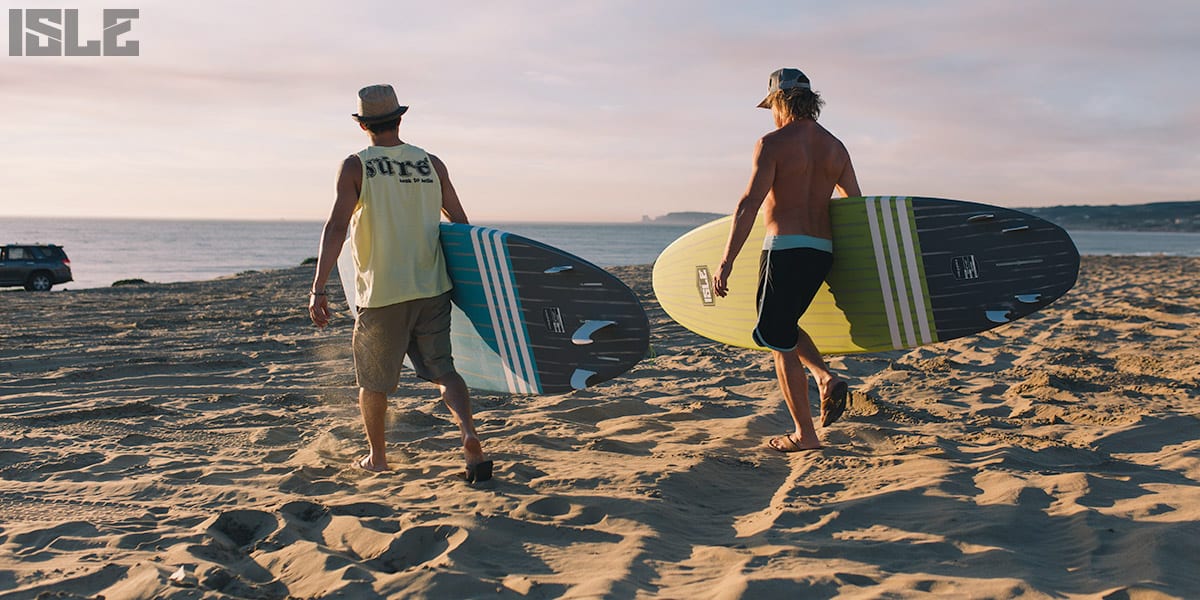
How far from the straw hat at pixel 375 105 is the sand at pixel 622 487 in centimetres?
144

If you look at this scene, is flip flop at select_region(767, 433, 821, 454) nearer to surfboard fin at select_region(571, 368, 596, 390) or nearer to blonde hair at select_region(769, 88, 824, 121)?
surfboard fin at select_region(571, 368, 596, 390)

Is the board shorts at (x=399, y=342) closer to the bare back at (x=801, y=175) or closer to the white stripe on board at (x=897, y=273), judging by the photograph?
the bare back at (x=801, y=175)

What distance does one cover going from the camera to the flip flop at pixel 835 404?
348 cm

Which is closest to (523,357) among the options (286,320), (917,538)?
(917,538)

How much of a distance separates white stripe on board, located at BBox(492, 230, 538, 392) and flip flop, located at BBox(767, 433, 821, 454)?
114cm

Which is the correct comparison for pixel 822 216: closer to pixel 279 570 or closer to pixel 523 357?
pixel 523 357

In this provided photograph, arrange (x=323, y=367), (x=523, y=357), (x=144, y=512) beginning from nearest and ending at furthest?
(x=144, y=512), (x=523, y=357), (x=323, y=367)

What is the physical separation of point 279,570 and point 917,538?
1.94 m

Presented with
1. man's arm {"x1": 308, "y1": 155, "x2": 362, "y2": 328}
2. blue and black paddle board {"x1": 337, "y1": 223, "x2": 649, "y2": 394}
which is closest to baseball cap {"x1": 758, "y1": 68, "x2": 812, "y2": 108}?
blue and black paddle board {"x1": 337, "y1": 223, "x2": 649, "y2": 394}

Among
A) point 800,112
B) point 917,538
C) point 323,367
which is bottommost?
point 917,538

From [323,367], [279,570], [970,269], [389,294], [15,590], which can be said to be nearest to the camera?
[15,590]

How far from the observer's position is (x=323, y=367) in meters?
5.59

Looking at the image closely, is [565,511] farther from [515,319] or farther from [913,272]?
[913,272]

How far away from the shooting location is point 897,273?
4.02m
